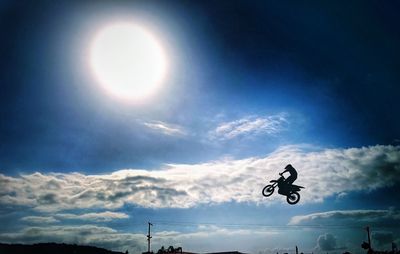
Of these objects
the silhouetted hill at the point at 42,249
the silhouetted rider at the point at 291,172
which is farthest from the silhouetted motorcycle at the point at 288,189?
the silhouetted hill at the point at 42,249

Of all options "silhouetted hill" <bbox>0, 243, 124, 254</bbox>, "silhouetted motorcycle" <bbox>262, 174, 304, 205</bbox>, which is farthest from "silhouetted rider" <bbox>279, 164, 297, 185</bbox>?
"silhouetted hill" <bbox>0, 243, 124, 254</bbox>

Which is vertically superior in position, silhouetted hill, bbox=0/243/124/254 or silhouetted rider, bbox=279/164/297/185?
silhouetted rider, bbox=279/164/297/185

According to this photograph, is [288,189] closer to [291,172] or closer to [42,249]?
[291,172]

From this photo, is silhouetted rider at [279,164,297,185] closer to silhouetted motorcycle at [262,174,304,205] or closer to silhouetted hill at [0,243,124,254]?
silhouetted motorcycle at [262,174,304,205]

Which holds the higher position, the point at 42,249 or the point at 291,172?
the point at 291,172

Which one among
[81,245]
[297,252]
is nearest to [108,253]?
[81,245]

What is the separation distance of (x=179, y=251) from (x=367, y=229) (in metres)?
31.8

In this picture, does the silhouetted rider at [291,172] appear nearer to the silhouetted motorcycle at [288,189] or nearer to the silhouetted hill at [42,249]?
the silhouetted motorcycle at [288,189]

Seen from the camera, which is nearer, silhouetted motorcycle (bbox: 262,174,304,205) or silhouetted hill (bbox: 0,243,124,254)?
silhouetted motorcycle (bbox: 262,174,304,205)

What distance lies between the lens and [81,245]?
183 ft

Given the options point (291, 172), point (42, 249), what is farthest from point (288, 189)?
point (42, 249)

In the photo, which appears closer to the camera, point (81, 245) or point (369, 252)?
point (369, 252)

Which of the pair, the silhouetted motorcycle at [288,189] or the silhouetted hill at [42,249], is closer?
the silhouetted motorcycle at [288,189]

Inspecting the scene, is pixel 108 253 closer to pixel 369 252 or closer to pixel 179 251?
pixel 179 251
